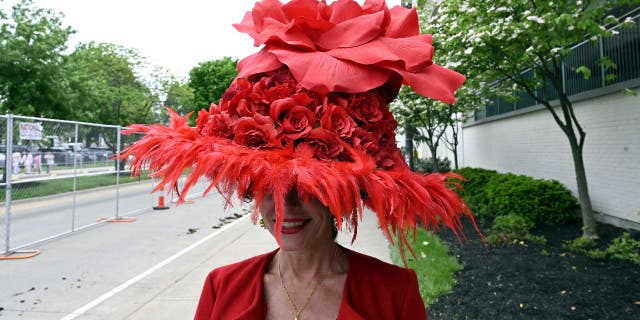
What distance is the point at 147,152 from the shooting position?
1.48 meters

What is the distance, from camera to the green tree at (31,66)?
1659cm

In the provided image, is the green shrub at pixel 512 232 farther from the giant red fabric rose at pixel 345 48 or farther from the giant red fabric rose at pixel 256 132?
the giant red fabric rose at pixel 256 132

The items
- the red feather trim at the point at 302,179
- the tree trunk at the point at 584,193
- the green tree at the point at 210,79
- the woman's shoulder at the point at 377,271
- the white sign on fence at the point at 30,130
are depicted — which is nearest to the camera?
the red feather trim at the point at 302,179

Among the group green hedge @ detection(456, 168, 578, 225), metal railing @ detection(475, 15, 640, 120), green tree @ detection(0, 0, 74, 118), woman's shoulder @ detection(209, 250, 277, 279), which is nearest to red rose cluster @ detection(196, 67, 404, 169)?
woman's shoulder @ detection(209, 250, 277, 279)

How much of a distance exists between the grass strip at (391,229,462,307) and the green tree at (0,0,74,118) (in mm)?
17085

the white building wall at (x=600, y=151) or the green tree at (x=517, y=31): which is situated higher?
the green tree at (x=517, y=31)

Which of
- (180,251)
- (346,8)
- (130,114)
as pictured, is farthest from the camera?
(130,114)

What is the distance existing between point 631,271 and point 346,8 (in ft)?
17.6

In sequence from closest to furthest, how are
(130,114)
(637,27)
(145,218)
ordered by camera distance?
(637,27) → (145,218) → (130,114)

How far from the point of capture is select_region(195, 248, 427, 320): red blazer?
148 cm

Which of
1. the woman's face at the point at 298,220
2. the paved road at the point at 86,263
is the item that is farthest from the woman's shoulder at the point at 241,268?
A: the paved road at the point at 86,263

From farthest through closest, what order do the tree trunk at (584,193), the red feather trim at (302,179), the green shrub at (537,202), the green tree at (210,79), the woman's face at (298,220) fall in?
1. the green tree at (210,79)
2. the green shrub at (537,202)
3. the tree trunk at (584,193)
4. the woman's face at (298,220)
5. the red feather trim at (302,179)

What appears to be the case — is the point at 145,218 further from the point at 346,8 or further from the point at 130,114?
the point at 130,114

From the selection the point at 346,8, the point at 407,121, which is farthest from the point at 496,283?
the point at 407,121
